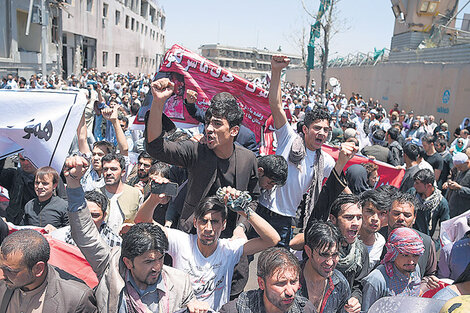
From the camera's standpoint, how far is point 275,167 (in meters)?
3.24

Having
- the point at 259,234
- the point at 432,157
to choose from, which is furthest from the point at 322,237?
the point at 432,157

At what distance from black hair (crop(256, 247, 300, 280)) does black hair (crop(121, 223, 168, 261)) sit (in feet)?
1.89

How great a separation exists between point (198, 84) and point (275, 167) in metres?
1.79

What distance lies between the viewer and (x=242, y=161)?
3.01m

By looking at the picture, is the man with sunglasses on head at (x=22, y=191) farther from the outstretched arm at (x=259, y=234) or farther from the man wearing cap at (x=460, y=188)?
the man wearing cap at (x=460, y=188)

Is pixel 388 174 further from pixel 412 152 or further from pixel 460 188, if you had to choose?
pixel 460 188

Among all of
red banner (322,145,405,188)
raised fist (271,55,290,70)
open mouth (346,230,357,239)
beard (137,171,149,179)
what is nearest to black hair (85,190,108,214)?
beard (137,171,149,179)

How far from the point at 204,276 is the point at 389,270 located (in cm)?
130

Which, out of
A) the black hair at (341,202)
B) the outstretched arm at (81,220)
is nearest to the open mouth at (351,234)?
the black hair at (341,202)

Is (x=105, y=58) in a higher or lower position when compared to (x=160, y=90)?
higher

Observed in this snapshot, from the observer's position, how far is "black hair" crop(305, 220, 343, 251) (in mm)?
2656

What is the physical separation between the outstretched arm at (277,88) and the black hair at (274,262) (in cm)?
135

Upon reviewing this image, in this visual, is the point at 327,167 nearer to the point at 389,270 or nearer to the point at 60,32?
the point at 389,270

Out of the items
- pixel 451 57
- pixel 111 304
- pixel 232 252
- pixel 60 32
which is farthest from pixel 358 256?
pixel 60 32
